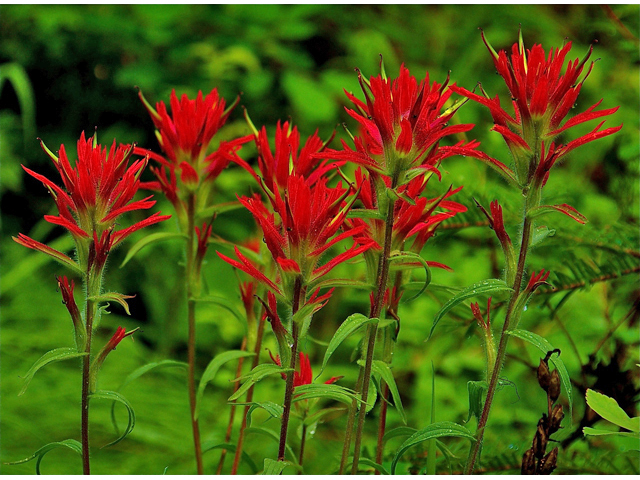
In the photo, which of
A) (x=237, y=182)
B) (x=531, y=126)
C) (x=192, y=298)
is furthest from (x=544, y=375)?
(x=237, y=182)

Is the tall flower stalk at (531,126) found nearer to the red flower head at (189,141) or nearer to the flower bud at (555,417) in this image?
the flower bud at (555,417)

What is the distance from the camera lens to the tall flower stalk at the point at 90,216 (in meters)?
0.57

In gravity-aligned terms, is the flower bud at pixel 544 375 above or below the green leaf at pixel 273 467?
above

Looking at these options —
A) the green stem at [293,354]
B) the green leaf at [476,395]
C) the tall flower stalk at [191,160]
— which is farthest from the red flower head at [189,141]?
the green leaf at [476,395]

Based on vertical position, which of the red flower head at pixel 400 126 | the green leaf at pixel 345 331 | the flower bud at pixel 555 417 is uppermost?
the red flower head at pixel 400 126

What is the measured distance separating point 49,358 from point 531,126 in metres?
0.45

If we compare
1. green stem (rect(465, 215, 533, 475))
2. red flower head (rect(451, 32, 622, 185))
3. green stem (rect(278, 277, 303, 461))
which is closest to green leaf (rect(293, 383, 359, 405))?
green stem (rect(278, 277, 303, 461))

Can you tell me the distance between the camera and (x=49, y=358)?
56 centimetres

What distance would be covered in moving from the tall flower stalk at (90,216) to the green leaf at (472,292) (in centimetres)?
25

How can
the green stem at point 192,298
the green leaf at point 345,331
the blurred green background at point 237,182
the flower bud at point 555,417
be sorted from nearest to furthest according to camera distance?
the green leaf at point 345,331
the flower bud at point 555,417
the green stem at point 192,298
the blurred green background at point 237,182

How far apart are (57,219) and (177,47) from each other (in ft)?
5.42

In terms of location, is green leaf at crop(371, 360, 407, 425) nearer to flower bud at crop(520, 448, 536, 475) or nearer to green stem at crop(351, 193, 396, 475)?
green stem at crop(351, 193, 396, 475)

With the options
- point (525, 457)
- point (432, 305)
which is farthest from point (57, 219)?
point (432, 305)

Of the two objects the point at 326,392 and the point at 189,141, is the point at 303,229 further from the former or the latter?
the point at 189,141
